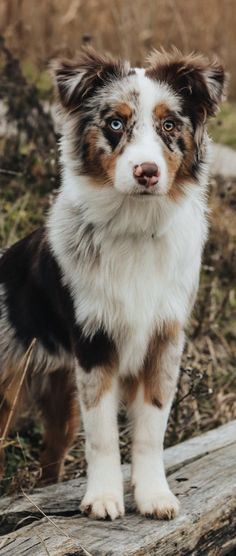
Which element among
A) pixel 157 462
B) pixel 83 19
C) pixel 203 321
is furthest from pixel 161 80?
pixel 83 19

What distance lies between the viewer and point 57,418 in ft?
14.2

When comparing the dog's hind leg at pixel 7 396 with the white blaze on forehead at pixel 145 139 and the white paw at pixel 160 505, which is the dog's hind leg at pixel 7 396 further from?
the white blaze on forehead at pixel 145 139

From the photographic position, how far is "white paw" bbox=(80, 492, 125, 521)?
11.2 ft

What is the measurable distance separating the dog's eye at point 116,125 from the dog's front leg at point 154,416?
0.81 metres

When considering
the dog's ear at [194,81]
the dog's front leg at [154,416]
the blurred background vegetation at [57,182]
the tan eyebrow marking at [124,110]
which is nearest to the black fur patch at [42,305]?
the dog's front leg at [154,416]

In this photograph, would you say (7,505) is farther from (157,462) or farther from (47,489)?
(157,462)

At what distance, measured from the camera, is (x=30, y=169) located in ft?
20.8

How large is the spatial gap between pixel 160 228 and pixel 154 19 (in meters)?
5.96

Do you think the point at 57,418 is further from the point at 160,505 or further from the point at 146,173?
the point at 146,173

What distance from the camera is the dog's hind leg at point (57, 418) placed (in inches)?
166

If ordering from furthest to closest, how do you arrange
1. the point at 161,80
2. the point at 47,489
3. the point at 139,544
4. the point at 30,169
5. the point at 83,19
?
1. the point at 83,19
2. the point at 30,169
3. the point at 47,489
4. the point at 161,80
5. the point at 139,544

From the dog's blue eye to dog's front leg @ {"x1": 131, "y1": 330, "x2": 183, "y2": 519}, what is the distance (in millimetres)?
813

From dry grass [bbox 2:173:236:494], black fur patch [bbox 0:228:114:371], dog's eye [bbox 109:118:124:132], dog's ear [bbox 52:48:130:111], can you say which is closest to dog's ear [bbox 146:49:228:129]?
dog's ear [bbox 52:48:130:111]

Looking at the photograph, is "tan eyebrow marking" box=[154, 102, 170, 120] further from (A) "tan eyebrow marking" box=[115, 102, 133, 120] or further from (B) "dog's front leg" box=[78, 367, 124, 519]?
(B) "dog's front leg" box=[78, 367, 124, 519]
